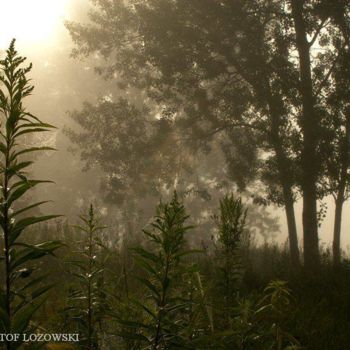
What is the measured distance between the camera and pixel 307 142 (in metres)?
13.1

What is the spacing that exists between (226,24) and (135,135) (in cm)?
540

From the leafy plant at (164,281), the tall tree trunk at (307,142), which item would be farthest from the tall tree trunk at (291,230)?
the leafy plant at (164,281)

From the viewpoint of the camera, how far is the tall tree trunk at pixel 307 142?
42.7ft

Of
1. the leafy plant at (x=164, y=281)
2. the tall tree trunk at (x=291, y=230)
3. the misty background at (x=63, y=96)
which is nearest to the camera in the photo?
the leafy plant at (x=164, y=281)

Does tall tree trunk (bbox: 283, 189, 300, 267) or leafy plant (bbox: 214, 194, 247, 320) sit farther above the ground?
tall tree trunk (bbox: 283, 189, 300, 267)

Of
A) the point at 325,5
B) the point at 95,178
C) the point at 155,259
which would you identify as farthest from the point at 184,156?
the point at 95,178

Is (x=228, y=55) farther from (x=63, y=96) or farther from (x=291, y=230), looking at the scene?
(x=63, y=96)

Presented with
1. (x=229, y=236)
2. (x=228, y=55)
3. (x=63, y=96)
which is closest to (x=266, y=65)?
→ (x=228, y=55)

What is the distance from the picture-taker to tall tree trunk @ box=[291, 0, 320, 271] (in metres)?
13.0

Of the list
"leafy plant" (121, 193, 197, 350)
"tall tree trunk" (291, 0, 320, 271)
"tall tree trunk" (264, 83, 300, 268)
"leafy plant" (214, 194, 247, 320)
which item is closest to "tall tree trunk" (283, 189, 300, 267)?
"tall tree trunk" (264, 83, 300, 268)

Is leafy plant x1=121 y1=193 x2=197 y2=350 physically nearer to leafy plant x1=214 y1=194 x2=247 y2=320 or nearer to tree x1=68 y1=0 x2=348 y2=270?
leafy plant x1=214 y1=194 x2=247 y2=320

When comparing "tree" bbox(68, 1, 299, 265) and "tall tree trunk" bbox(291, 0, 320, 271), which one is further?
"tree" bbox(68, 1, 299, 265)

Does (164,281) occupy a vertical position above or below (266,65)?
below

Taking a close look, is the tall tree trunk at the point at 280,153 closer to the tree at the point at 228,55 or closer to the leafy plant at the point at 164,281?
the tree at the point at 228,55
